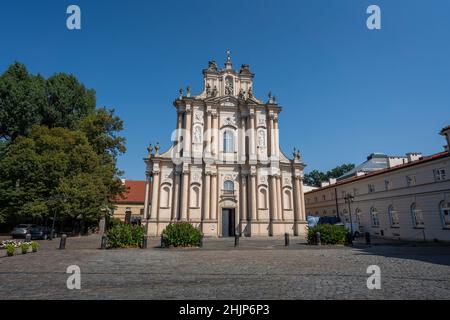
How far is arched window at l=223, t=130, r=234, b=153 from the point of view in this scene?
3397 centimetres

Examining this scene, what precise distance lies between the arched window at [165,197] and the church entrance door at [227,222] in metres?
6.99

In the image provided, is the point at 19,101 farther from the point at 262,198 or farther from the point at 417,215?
the point at 417,215

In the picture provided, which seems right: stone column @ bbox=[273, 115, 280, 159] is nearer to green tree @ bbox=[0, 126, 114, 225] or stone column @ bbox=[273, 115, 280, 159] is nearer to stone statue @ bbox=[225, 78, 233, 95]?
stone statue @ bbox=[225, 78, 233, 95]

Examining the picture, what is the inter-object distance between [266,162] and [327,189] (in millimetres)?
15990

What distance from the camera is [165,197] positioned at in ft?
103

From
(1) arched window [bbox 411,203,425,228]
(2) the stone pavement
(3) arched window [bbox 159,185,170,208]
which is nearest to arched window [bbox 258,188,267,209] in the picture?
(3) arched window [bbox 159,185,170,208]

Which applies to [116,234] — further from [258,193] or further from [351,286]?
[258,193]

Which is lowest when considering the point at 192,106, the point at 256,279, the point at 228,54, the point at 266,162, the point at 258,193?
the point at 256,279

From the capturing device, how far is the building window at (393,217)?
94.5 ft

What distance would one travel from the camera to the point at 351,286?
7.02 metres

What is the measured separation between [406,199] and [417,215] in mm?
1825

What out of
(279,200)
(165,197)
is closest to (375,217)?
(279,200)

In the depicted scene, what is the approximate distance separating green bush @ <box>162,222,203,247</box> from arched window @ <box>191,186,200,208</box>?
1233cm
